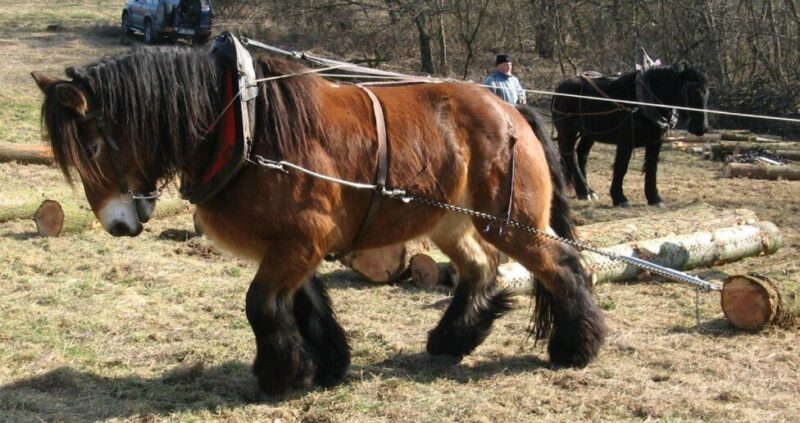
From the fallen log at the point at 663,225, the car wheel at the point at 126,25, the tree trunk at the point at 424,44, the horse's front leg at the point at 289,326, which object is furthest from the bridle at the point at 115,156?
the car wheel at the point at 126,25

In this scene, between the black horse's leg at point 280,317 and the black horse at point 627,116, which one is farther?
the black horse at point 627,116

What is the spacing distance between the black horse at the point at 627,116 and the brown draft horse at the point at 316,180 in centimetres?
574

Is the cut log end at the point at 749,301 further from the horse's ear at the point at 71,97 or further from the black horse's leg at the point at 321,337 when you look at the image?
the horse's ear at the point at 71,97

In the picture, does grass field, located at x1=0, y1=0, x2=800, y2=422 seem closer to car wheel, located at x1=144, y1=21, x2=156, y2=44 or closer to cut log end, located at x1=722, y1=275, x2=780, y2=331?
cut log end, located at x1=722, y1=275, x2=780, y2=331

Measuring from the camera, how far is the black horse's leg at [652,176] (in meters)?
11.5

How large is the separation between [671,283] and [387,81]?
11.2 ft

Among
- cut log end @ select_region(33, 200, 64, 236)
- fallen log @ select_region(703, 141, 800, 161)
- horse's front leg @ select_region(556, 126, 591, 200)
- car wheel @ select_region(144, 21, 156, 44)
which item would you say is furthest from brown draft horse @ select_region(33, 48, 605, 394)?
car wheel @ select_region(144, 21, 156, 44)

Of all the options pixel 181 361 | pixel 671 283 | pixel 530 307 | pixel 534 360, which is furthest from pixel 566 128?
pixel 181 361

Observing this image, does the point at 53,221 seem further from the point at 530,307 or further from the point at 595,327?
the point at 595,327

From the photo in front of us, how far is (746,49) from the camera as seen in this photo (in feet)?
65.6

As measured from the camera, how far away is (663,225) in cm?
827

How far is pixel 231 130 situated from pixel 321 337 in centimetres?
131

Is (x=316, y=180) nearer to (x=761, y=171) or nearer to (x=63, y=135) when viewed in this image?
(x=63, y=135)

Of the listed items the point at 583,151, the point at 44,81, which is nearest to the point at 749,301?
the point at 44,81
